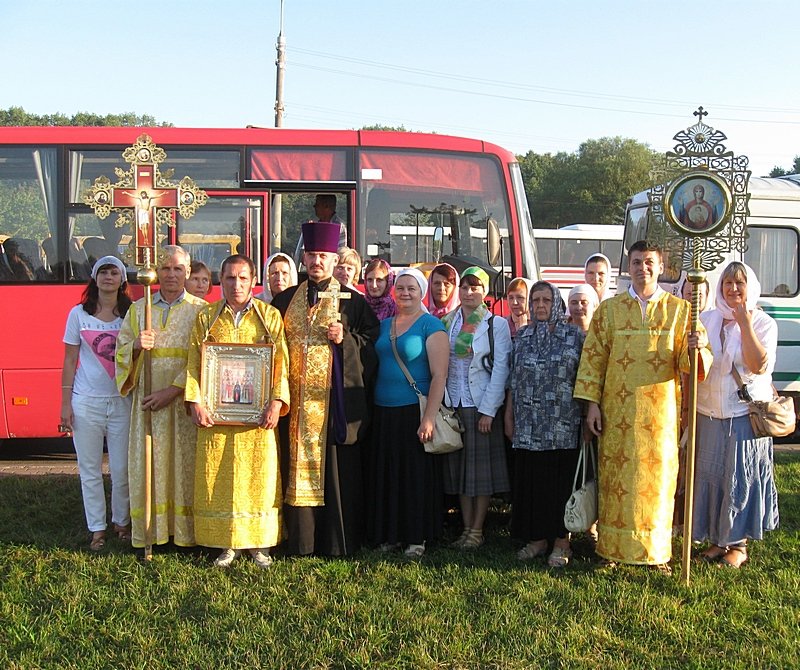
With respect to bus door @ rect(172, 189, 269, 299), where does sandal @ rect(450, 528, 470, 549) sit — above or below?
below

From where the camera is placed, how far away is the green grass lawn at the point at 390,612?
3.69m

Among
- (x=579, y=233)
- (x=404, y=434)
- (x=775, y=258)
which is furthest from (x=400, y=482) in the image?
(x=579, y=233)

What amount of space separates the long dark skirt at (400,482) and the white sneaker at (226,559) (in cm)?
89

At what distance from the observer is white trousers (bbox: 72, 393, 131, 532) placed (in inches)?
207

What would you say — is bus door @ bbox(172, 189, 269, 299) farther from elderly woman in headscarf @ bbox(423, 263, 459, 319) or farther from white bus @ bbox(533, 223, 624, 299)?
white bus @ bbox(533, 223, 624, 299)

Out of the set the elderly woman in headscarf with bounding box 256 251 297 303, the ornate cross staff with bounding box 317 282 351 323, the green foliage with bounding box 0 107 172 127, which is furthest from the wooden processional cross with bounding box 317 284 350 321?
the green foliage with bounding box 0 107 172 127

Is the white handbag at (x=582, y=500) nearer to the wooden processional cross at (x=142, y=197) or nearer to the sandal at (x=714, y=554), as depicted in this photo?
the sandal at (x=714, y=554)

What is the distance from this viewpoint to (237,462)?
15.7 ft

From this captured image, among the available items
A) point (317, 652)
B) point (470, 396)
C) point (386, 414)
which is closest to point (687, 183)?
point (470, 396)

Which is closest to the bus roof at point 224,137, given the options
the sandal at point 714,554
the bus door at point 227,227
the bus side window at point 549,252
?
the bus door at point 227,227

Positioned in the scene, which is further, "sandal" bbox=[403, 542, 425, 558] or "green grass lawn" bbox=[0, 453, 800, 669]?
"sandal" bbox=[403, 542, 425, 558]

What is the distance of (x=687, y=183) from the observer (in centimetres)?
480

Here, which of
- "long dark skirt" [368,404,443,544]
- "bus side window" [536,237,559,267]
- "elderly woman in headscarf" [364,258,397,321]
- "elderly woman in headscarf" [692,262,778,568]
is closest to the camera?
"elderly woman in headscarf" [692,262,778,568]

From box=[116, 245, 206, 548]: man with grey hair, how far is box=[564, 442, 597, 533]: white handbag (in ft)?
7.67
